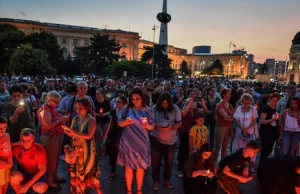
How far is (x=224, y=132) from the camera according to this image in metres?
6.13

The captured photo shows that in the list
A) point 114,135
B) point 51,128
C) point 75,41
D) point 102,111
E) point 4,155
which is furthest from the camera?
point 75,41

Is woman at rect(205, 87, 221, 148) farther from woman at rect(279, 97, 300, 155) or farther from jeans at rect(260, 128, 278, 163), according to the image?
woman at rect(279, 97, 300, 155)

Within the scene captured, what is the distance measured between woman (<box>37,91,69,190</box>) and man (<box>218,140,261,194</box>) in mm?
2601

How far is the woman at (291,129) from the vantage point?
18.7ft

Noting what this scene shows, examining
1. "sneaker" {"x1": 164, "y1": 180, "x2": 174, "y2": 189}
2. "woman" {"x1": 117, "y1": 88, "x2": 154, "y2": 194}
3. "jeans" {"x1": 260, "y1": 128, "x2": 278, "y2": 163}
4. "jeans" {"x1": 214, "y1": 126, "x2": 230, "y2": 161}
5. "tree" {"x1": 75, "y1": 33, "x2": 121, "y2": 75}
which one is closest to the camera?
"woman" {"x1": 117, "y1": 88, "x2": 154, "y2": 194}

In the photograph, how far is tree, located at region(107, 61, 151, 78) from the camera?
135 feet

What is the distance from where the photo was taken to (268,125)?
5.92 m

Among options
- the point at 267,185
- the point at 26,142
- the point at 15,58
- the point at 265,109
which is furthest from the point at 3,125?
the point at 15,58

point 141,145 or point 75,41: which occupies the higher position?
point 75,41

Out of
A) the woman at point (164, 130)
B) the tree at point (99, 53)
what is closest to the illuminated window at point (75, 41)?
the tree at point (99, 53)

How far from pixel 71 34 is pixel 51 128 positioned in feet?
275


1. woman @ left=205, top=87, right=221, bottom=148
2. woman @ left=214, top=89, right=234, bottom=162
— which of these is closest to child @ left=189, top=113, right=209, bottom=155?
woman @ left=214, top=89, right=234, bottom=162

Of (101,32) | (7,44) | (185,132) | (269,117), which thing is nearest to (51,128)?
(185,132)

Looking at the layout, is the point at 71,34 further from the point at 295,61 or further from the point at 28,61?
the point at 295,61
